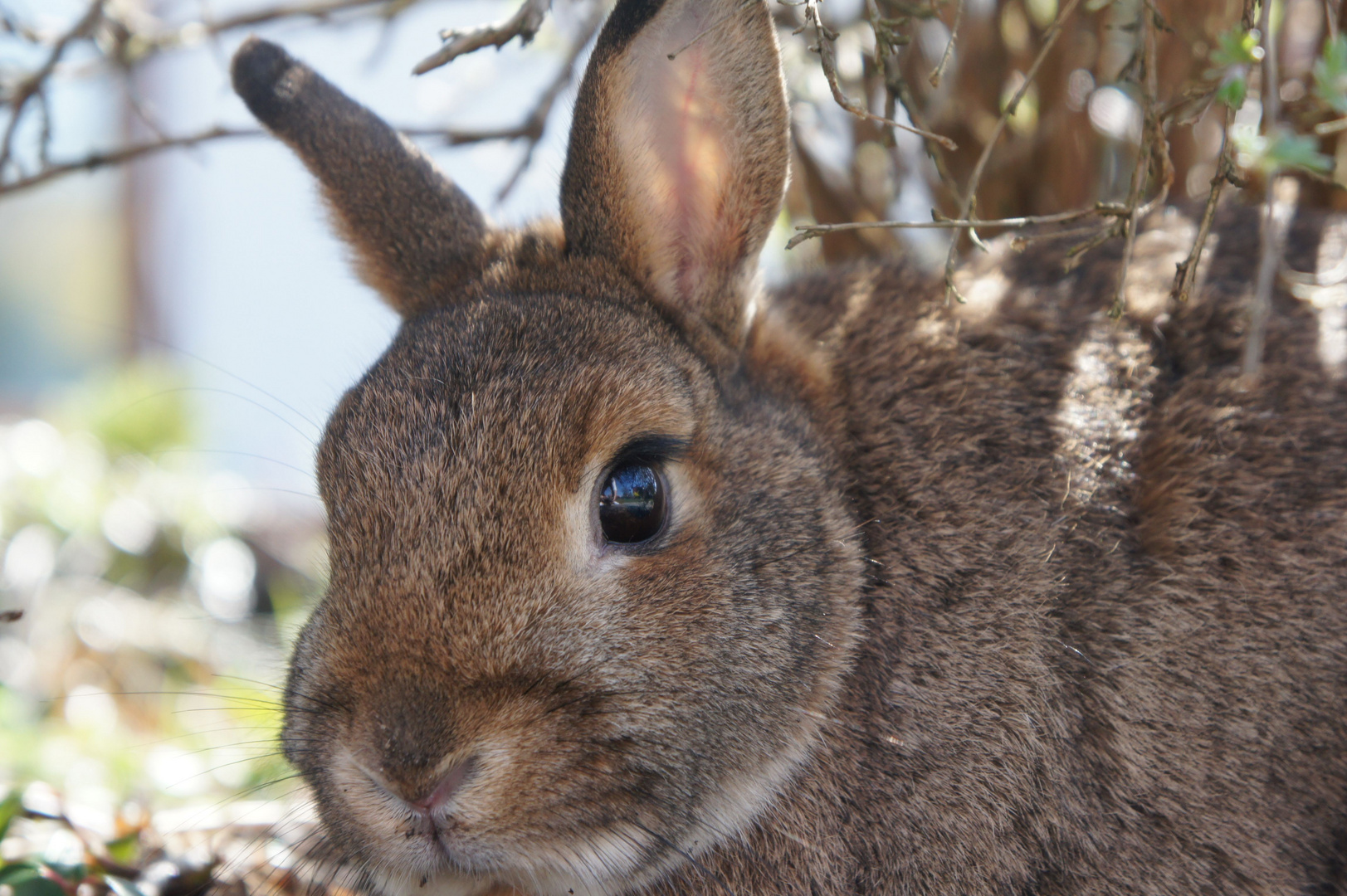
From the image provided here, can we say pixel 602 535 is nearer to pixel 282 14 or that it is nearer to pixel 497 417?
pixel 497 417

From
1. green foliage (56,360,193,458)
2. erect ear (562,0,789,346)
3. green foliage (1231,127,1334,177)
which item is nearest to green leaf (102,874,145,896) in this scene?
erect ear (562,0,789,346)

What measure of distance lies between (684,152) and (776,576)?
107cm

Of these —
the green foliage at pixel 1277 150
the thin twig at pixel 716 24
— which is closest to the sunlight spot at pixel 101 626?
the thin twig at pixel 716 24

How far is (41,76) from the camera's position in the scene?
11.7 feet


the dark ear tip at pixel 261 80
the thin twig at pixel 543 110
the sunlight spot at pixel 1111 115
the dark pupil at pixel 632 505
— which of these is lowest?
the dark pupil at pixel 632 505

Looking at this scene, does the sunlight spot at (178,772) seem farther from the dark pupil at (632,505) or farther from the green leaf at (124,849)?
the dark pupil at (632,505)

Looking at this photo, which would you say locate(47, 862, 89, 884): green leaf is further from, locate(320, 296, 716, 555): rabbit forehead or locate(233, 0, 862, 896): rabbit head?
locate(320, 296, 716, 555): rabbit forehead

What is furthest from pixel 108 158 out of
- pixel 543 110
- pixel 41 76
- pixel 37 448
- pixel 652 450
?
pixel 37 448

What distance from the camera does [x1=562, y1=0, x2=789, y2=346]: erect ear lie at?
260cm

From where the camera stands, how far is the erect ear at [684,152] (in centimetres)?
260

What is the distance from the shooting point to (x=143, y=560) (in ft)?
20.8

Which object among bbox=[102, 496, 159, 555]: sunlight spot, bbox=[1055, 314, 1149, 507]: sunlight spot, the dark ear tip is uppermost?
the dark ear tip

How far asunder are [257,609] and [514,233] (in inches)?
160

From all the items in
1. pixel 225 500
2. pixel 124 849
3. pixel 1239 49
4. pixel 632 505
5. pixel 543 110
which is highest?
pixel 543 110
